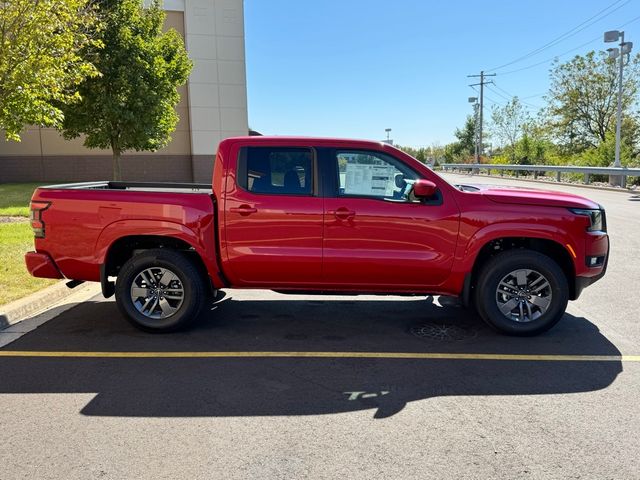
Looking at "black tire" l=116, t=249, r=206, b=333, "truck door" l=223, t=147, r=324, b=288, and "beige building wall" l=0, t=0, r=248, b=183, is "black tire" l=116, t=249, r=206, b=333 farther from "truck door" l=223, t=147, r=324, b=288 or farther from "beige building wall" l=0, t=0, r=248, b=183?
"beige building wall" l=0, t=0, r=248, b=183

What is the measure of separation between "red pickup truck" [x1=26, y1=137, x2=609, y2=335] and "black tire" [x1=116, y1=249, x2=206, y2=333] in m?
0.01

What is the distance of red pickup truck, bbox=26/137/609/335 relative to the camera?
16.0 feet

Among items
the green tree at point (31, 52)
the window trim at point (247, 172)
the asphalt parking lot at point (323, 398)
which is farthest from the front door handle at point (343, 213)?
the green tree at point (31, 52)

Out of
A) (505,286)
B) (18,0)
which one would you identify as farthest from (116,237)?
(18,0)

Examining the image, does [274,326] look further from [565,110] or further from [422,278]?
[565,110]

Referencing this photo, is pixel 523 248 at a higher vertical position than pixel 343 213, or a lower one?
lower

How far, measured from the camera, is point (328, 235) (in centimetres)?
493

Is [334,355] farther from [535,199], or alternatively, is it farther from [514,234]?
[535,199]

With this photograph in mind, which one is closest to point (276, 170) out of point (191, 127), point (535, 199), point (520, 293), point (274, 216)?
point (274, 216)

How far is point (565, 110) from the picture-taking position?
140 ft

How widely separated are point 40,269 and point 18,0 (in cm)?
435

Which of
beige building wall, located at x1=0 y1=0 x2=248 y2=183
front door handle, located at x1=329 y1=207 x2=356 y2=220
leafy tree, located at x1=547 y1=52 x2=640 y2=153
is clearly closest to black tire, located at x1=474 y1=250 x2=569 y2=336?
front door handle, located at x1=329 y1=207 x2=356 y2=220

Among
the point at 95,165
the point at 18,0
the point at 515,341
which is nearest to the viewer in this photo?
the point at 515,341

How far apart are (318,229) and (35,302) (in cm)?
352
